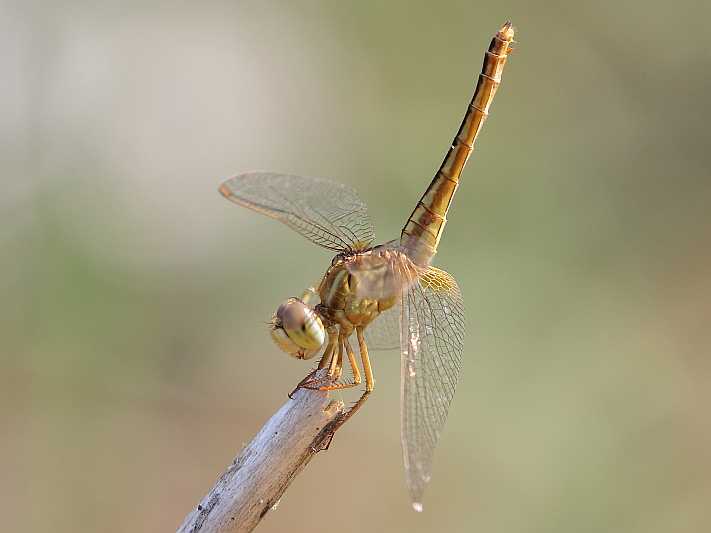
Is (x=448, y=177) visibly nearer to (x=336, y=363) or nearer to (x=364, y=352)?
(x=364, y=352)

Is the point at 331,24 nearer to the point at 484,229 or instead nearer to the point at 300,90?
the point at 300,90

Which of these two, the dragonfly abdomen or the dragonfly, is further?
the dragonfly abdomen

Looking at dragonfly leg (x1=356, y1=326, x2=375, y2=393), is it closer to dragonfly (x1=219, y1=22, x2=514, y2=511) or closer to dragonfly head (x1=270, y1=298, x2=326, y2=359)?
dragonfly (x1=219, y1=22, x2=514, y2=511)

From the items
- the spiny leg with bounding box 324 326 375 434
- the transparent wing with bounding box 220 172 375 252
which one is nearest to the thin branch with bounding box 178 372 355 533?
the spiny leg with bounding box 324 326 375 434

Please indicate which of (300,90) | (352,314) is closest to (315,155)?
(300,90)

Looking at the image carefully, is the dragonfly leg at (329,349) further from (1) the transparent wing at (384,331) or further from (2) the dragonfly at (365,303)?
(1) the transparent wing at (384,331)

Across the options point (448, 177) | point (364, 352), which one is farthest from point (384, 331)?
point (448, 177)

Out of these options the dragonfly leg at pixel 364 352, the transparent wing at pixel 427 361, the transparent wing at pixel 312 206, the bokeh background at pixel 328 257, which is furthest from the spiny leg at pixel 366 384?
the bokeh background at pixel 328 257

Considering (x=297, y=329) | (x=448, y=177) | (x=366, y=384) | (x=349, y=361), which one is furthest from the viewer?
(x=448, y=177)
